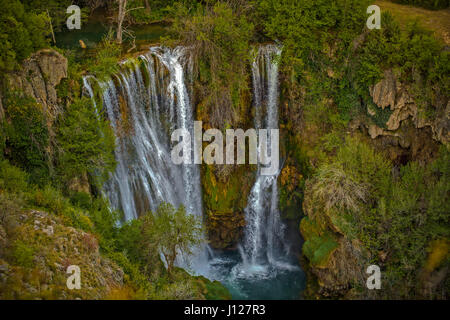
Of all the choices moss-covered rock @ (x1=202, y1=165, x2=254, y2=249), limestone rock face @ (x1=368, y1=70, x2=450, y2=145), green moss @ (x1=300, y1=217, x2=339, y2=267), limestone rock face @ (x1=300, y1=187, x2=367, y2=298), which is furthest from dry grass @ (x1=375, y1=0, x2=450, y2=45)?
moss-covered rock @ (x1=202, y1=165, x2=254, y2=249)

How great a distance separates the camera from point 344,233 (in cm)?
1661

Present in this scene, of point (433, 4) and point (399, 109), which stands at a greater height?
point (433, 4)

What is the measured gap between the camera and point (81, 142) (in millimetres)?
14953

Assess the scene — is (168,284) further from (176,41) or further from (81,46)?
(81,46)

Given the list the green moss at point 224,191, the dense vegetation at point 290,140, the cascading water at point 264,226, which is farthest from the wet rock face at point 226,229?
the dense vegetation at point 290,140

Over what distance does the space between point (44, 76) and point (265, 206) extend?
11.0 m

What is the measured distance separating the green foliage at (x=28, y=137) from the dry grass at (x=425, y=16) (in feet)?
51.8

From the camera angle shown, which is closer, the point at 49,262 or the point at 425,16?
the point at 49,262

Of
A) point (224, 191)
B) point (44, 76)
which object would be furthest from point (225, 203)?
point (44, 76)

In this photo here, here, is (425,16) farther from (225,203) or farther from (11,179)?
(11,179)

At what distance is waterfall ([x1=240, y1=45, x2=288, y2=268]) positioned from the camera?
19609 mm

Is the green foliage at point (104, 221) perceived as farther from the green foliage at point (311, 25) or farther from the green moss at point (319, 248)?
the green foliage at point (311, 25)

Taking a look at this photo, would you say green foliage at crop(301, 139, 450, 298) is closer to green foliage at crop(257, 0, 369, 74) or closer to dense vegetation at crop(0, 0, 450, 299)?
dense vegetation at crop(0, 0, 450, 299)

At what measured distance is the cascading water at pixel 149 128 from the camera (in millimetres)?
16734
